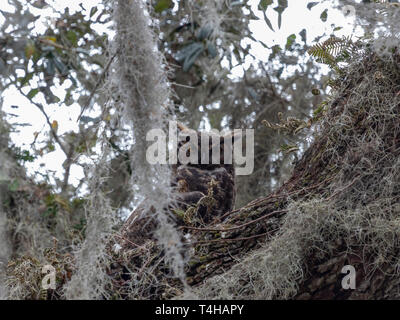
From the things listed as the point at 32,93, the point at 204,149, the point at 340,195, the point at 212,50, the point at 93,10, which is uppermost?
the point at 93,10

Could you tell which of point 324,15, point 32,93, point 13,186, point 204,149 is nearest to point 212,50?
point 204,149

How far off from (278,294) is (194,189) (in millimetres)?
1128

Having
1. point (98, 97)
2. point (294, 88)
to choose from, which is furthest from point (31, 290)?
point (294, 88)

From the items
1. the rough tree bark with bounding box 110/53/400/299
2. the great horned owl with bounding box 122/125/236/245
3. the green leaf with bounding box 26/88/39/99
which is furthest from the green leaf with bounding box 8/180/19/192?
the rough tree bark with bounding box 110/53/400/299

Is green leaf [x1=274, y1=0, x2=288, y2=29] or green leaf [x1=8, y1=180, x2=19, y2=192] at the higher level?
green leaf [x1=274, y1=0, x2=288, y2=29]

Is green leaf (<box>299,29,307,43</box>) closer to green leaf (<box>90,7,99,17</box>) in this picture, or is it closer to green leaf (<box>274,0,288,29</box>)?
green leaf (<box>274,0,288,29</box>)

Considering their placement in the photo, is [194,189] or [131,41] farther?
[194,189]

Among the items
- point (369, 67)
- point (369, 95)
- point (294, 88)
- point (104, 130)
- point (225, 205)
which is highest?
point (294, 88)

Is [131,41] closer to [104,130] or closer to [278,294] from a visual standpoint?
[104,130]

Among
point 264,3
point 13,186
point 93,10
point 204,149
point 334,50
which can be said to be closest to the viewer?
point 334,50

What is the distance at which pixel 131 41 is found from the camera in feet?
5.27

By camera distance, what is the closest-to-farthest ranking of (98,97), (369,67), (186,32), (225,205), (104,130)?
(104,130)
(369,67)
(225,205)
(98,97)
(186,32)

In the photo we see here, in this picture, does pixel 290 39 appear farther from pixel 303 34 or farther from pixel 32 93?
pixel 32 93

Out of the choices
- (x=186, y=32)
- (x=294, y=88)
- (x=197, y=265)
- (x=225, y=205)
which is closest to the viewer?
(x=197, y=265)
